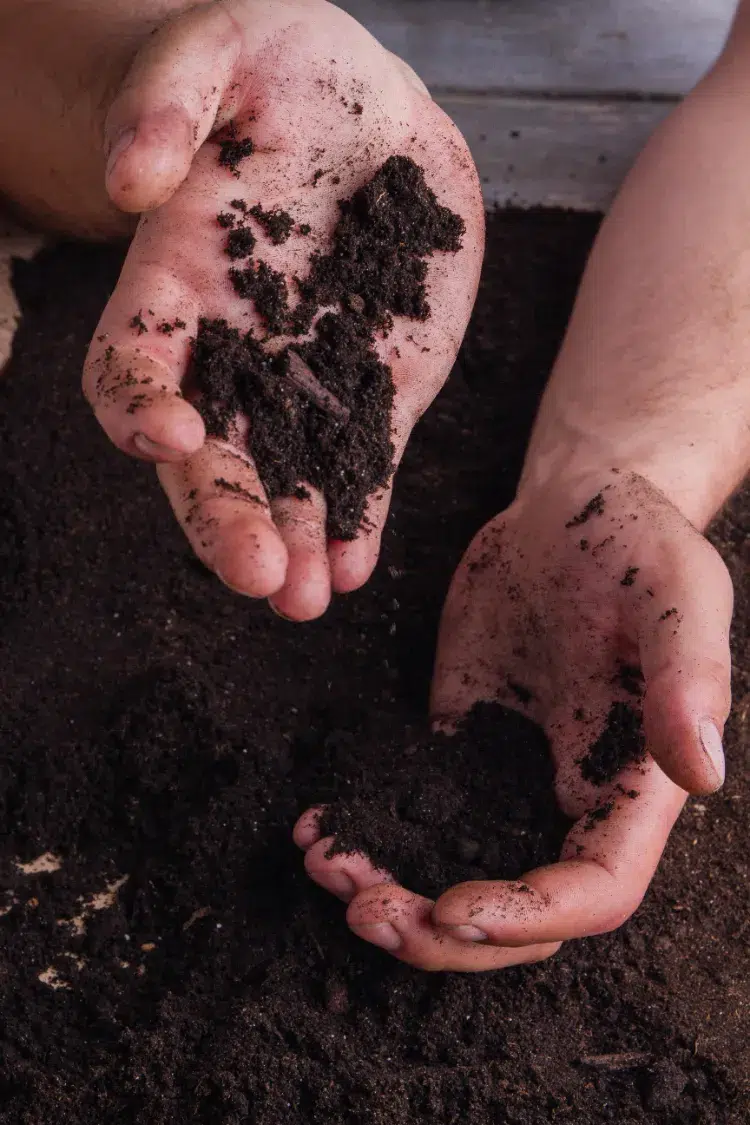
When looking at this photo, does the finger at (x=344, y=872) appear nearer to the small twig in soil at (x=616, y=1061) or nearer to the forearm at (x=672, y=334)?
the small twig in soil at (x=616, y=1061)

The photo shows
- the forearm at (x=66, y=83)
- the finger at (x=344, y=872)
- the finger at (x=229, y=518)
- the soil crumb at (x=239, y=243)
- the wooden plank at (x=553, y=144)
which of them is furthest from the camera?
the wooden plank at (x=553, y=144)

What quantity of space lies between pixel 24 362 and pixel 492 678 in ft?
3.10

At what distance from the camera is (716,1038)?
121cm

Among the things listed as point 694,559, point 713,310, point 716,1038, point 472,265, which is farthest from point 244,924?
point 713,310

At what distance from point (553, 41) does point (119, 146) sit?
4.82 ft

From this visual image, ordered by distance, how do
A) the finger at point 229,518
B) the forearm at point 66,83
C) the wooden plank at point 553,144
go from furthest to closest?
the wooden plank at point 553,144, the forearm at point 66,83, the finger at point 229,518

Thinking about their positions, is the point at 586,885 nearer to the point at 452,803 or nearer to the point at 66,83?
the point at 452,803

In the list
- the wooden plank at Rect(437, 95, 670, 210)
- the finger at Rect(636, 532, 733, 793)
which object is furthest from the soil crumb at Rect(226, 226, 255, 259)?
the wooden plank at Rect(437, 95, 670, 210)

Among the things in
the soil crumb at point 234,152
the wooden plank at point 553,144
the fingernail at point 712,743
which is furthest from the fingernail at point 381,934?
the wooden plank at point 553,144

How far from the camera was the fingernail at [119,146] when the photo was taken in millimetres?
1048

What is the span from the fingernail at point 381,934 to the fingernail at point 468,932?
66 millimetres

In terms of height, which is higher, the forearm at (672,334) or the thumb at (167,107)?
the thumb at (167,107)

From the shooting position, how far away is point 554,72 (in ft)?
7.13

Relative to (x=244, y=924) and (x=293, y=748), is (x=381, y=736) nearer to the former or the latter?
(x=293, y=748)
